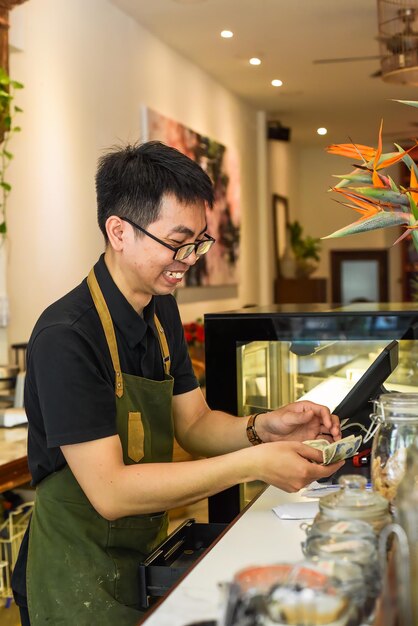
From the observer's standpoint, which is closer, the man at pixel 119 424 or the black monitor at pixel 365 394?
the man at pixel 119 424

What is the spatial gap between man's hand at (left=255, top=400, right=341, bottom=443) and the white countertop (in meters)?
0.15

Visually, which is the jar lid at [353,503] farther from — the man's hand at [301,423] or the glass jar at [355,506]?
the man's hand at [301,423]

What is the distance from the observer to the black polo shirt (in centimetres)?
175

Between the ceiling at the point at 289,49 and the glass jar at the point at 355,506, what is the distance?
18.3ft

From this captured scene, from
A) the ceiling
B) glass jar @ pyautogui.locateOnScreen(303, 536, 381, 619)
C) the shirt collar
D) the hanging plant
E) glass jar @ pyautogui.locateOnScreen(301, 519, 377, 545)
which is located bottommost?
glass jar @ pyautogui.locateOnScreen(303, 536, 381, 619)

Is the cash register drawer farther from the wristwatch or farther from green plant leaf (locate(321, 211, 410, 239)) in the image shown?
green plant leaf (locate(321, 211, 410, 239))

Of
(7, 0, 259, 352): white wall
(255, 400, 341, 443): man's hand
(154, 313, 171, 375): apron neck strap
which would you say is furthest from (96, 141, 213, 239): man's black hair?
(7, 0, 259, 352): white wall

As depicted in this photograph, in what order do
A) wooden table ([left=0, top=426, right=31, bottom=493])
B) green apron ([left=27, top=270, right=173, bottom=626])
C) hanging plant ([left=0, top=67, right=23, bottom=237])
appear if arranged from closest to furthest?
1. green apron ([left=27, top=270, right=173, bottom=626])
2. wooden table ([left=0, top=426, right=31, bottom=493])
3. hanging plant ([left=0, top=67, right=23, bottom=237])

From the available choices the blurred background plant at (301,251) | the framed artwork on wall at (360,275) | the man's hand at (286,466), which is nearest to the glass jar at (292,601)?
the man's hand at (286,466)

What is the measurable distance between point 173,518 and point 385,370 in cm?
273

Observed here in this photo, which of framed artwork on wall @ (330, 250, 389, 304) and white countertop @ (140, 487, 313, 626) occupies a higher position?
framed artwork on wall @ (330, 250, 389, 304)

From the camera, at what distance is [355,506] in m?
1.14

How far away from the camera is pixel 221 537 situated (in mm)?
1591

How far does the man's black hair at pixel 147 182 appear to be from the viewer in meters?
1.89
